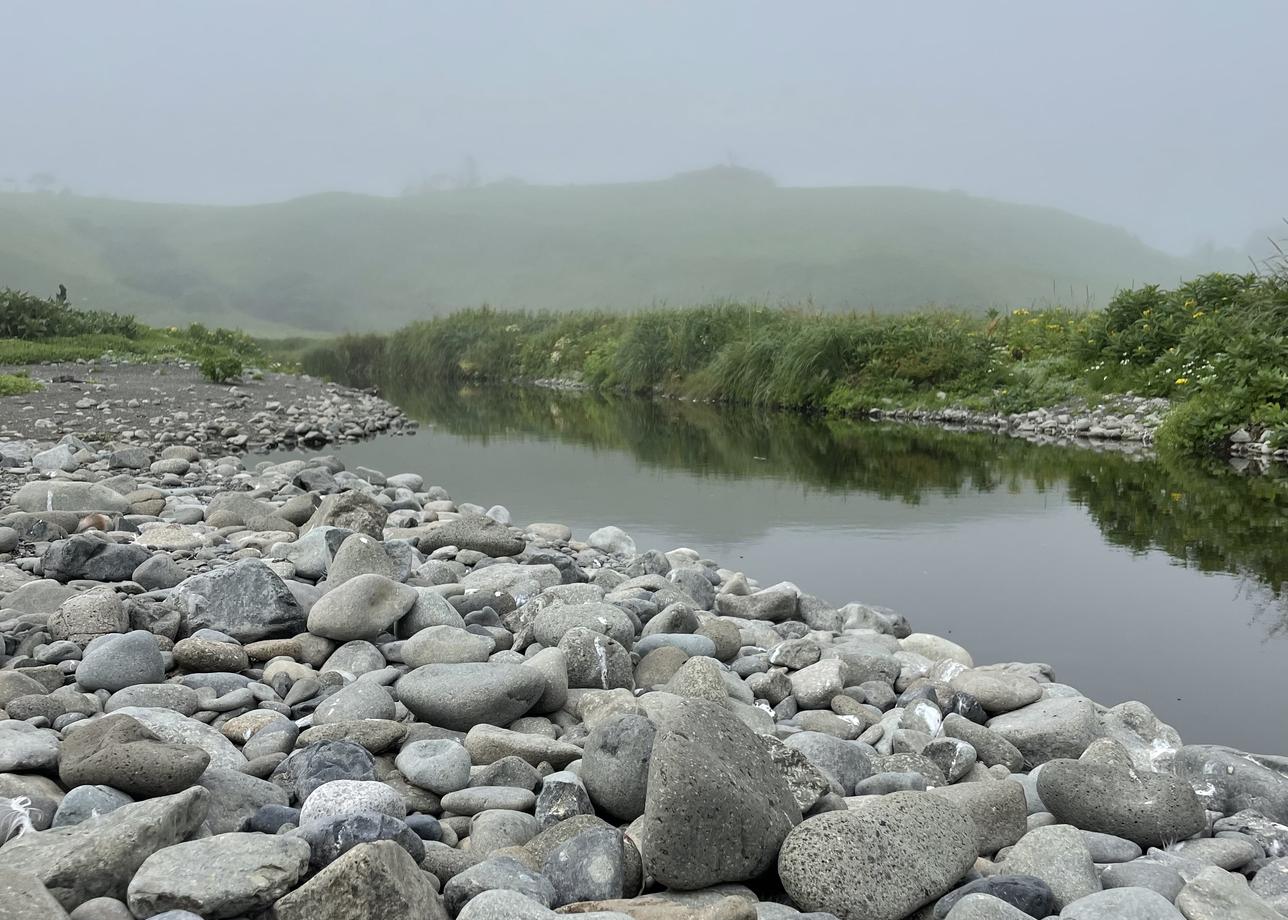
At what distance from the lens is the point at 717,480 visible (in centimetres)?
855

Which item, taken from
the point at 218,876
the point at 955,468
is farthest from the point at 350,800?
the point at 955,468

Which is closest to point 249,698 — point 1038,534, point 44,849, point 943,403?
point 44,849

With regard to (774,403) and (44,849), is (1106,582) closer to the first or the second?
(44,849)

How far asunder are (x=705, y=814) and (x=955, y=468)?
7.46m

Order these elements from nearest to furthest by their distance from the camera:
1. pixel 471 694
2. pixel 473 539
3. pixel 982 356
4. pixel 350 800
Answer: pixel 350 800 → pixel 471 694 → pixel 473 539 → pixel 982 356

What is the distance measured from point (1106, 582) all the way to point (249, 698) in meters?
4.09

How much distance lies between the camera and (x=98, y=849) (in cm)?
180

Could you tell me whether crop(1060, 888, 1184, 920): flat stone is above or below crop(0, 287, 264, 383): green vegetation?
below

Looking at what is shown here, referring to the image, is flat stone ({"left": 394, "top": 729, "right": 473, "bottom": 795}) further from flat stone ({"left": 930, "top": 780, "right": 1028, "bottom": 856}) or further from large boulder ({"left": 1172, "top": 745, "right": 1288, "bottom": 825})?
large boulder ({"left": 1172, "top": 745, "right": 1288, "bottom": 825})

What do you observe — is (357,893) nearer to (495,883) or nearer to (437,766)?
(495,883)

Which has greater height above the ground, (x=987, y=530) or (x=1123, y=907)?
(x=987, y=530)

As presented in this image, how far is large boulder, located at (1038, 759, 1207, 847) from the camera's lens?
7.77ft

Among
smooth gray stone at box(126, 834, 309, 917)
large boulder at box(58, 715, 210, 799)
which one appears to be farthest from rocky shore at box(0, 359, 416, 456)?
smooth gray stone at box(126, 834, 309, 917)

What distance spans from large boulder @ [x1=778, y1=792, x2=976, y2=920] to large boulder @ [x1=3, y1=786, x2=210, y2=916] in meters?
1.18
